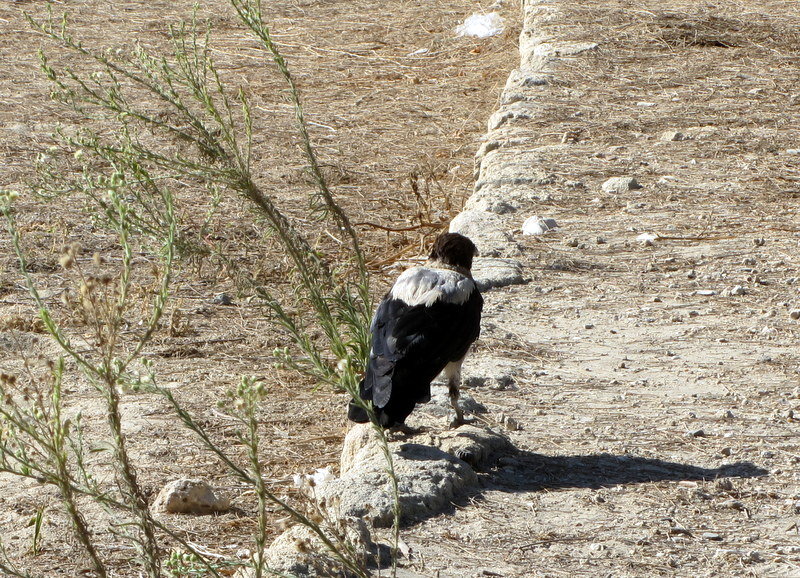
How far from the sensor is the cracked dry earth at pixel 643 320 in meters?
3.28

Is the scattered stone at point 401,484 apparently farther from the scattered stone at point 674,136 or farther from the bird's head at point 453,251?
the scattered stone at point 674,136

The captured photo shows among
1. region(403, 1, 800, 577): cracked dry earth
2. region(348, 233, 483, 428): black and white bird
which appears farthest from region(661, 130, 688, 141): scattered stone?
region(348, 233, 483, 428): black and white bird

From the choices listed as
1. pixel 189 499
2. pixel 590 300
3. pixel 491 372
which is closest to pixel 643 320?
pixel 590 300

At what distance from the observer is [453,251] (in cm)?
442

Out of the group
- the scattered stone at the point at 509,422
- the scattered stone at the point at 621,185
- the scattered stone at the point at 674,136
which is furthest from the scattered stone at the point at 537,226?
the scattered stone at the point at 509,422

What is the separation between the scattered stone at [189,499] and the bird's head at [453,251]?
1.30 metres

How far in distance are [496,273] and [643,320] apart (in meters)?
0.73

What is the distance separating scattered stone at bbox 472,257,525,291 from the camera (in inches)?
207

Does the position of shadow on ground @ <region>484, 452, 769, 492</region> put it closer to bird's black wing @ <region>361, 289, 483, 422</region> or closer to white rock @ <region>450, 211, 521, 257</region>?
bird's black wing @ <region>361, 289, 483, 422</region>

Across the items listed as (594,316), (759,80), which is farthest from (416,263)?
(759,80)

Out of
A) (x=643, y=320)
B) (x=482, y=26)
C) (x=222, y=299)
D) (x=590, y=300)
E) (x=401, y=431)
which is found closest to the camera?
(x=401, y=431)

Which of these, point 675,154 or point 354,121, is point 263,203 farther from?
point 354,121

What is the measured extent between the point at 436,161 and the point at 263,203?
15.3ft

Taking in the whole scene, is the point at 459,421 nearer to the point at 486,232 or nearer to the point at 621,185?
→ the point at 486,232
